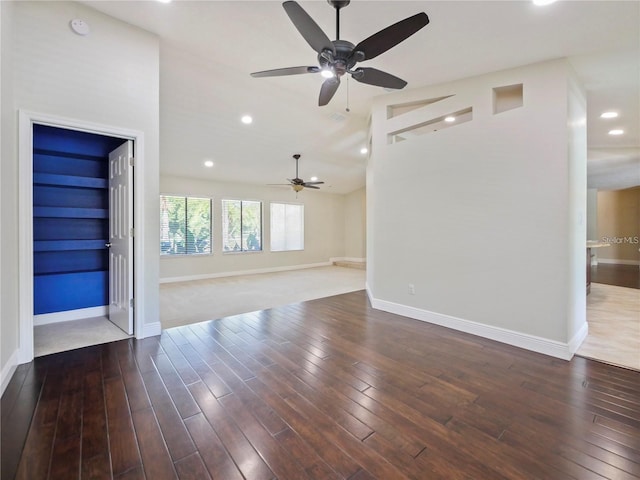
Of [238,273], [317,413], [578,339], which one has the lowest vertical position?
[317,413]

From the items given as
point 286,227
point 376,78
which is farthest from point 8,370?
point 286,227

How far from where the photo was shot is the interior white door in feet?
10.2

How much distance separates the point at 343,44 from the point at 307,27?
0.30 metres

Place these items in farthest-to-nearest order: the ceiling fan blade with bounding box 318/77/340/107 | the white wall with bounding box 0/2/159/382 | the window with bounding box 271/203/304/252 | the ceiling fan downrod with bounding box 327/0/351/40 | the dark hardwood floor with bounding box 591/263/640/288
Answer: the window with bounding box 271/203/304/252 → the dark hardwood floor with bounding box 591/263/640/288 → the ceiling fan blade with bounding box 318/77/340/107 → the white wall with bounding box 0/2/159/382 → the ceiling fan downrod with bounding box 327/0/351/40

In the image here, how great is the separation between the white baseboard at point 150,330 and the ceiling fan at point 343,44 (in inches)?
113

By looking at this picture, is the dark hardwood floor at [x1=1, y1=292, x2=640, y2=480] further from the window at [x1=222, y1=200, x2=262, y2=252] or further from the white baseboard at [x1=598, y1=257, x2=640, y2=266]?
the white baseboard at [x1=598, y1=257, x2=640, y2=266]

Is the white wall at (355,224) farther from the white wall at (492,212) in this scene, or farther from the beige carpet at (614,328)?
the beige carpet at (614,328)

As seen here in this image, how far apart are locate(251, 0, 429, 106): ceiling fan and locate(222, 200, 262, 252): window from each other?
580 cm

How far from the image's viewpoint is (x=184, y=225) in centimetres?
714

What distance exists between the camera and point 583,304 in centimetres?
321

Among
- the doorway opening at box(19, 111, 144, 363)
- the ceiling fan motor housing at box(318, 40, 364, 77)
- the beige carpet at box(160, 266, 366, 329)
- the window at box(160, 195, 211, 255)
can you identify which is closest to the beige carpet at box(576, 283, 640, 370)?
the ceiling fan motor housing at box(318, 40, 364, 77)

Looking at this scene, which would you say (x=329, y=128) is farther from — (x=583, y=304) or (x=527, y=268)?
(x=583, y=304)

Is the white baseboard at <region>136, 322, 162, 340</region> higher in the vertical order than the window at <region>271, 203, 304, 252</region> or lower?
lower

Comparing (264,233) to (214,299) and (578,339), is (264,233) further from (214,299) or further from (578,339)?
(578,339)
